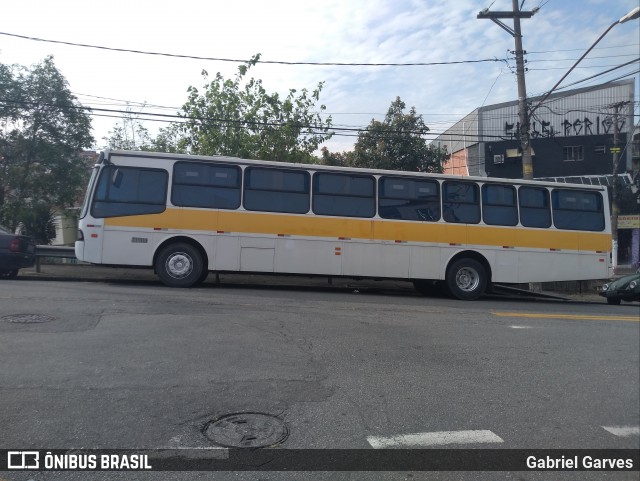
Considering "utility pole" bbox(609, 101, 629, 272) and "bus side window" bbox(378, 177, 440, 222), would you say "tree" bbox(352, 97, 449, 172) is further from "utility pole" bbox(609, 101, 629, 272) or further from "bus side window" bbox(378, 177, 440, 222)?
"bus side window" bbox(378, 177, 440, 222)

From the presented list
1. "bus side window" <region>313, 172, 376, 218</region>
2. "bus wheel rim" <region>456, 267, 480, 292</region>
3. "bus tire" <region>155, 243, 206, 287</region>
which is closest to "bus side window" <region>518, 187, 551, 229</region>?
"bus wheel rim" <region>456, 267, 480, 292</region>

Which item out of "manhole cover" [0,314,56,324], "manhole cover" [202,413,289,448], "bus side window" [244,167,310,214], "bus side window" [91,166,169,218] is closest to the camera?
"manhole cover" [202,413,289,448]

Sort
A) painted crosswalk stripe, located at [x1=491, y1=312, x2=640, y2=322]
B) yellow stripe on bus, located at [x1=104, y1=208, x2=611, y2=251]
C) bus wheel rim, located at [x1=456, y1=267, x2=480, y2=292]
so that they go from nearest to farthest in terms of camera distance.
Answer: painted crosswalk stripe, located at [x1=491, y1=312, x2=640, y2=322]
yellow stripe on bus, located at [x1=104, y1=208, x2=611, y2=251]
bus wheel rim, located at [x1=456, y1=267, x2=480, y2=292]

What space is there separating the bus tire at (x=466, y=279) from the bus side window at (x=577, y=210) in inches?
96.8

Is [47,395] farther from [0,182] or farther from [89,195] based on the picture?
[0,182]

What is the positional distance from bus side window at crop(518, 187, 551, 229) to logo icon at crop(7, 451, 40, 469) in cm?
1215

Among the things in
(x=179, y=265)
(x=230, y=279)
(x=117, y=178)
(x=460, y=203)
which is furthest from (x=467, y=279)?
(x=117, y=178)

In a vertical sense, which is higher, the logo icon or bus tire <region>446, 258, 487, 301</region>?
bus tire <region>446, 258, 487, 301</region>

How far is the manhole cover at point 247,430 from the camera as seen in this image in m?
4.18

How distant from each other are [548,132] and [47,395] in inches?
1234

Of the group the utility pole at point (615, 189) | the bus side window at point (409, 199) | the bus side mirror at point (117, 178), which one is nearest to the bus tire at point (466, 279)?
the bus side window at point (409, 199)

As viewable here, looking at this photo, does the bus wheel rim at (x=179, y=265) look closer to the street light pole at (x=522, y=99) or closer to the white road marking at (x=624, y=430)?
the white road marking at (x=624, y=430)

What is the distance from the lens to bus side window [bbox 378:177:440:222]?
12852 millimetres

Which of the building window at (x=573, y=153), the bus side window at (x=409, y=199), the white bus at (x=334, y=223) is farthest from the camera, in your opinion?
the building window at (x=573, y=153)
